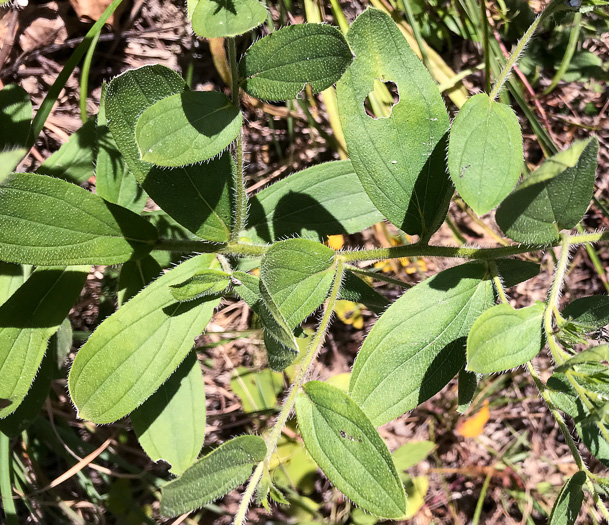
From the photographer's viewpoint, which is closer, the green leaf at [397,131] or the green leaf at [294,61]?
the green leaf at [294,61]

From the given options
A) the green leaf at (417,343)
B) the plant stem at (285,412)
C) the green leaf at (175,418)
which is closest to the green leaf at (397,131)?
the green leaf at (417,343)

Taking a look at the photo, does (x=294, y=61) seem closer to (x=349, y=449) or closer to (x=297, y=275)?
(x=297, y=275)

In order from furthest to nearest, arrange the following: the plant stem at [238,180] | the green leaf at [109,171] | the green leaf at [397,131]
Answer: the green leaf at [109,171] → the green leaf at [397,131] → the plant stem at [238,180]

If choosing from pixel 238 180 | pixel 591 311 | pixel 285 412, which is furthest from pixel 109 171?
pixel 591 311

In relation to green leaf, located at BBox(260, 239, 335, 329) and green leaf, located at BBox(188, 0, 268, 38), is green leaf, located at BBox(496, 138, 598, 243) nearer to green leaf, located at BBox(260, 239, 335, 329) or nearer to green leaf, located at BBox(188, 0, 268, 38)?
green leaf, located at BBox(260, 239, 335, 329)

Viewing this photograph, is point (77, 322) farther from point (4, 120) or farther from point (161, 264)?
point (4, 120)

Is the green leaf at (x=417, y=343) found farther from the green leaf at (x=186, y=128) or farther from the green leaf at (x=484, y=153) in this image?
the green leaf at (x=186, y=128)

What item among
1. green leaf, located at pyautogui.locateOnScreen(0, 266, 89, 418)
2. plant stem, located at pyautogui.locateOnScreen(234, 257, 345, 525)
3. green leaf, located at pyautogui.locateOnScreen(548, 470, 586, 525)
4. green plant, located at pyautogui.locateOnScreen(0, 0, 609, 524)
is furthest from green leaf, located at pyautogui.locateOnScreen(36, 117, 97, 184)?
green leaf, located at pyautogui.locateOnScreen(548, 470, 586, 525)

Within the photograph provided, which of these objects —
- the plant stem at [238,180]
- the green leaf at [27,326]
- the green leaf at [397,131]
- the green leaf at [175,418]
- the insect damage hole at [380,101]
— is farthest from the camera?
the insect damage hole at [380,101]
